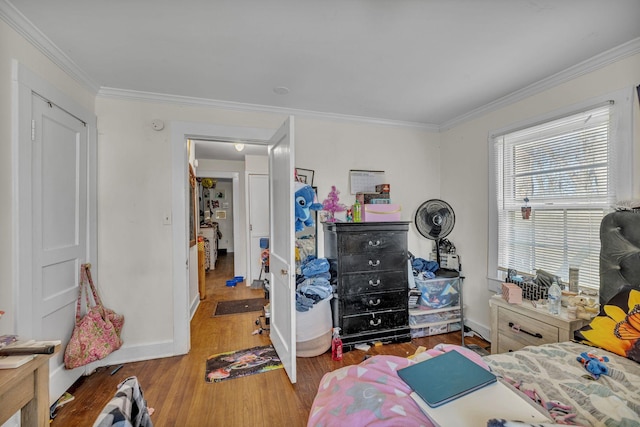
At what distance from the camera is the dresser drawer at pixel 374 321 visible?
2498mm

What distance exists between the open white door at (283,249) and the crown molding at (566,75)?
6.74ft

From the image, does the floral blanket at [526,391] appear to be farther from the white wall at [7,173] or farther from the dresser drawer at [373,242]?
the white wall at [7,173]

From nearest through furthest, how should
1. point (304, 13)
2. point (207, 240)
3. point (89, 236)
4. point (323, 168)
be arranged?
point (304, 13)
point (89, 236)
point (323, 168)
point (207, 240)

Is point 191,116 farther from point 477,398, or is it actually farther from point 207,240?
point 207,240

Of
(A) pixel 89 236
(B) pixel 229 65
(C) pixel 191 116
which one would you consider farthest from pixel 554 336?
(A) pixel 89 236

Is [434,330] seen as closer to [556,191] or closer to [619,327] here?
[619,327]

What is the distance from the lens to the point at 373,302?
2.56m

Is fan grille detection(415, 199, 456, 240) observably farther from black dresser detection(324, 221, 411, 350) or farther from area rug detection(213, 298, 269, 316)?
area rug detection(213, 298, 269, 316)

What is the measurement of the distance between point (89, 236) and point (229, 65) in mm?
1761

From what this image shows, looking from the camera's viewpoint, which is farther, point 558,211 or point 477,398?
point 558,211

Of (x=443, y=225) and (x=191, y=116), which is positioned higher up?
(x=191, y=116)

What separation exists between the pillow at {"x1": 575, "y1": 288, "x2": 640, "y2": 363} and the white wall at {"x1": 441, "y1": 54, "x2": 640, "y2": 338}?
127 centimetres

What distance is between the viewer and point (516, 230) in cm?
247

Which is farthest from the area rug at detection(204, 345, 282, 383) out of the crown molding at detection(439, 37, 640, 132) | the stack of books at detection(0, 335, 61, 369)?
the crown molding at detection(439, 37, 640, 132)
